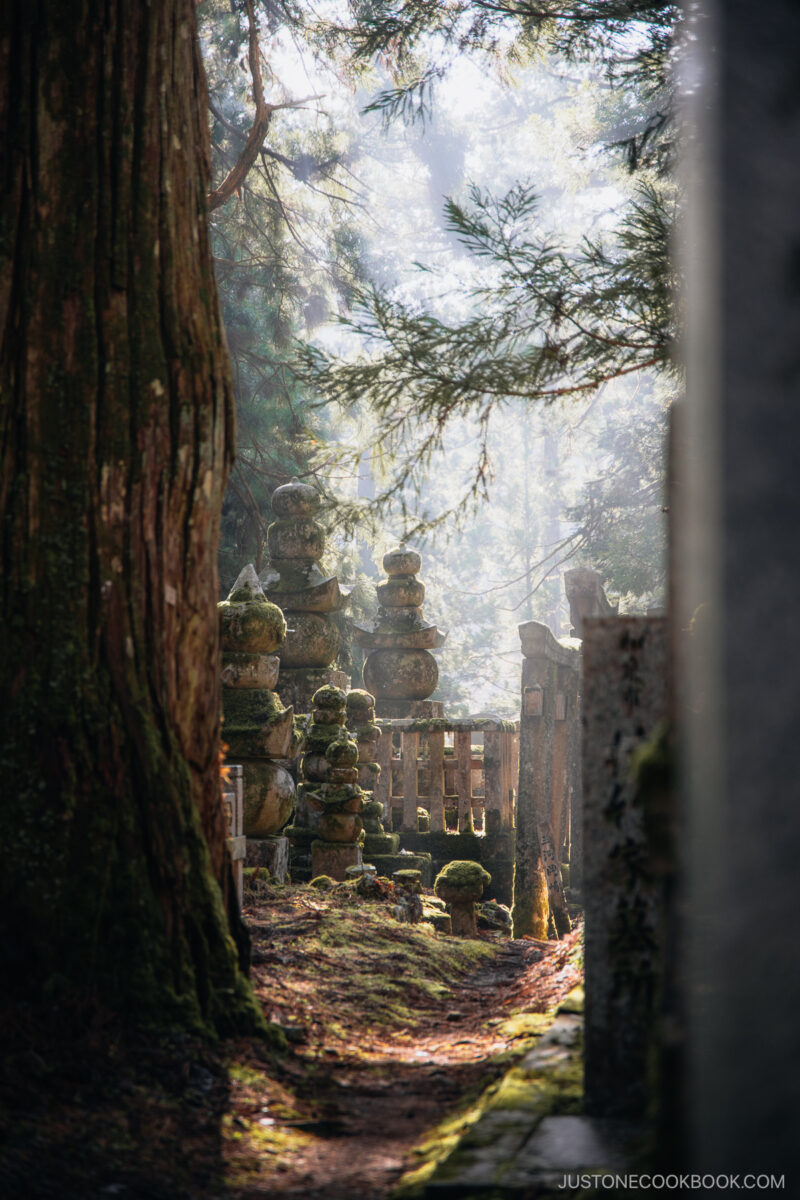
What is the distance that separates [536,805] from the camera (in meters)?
8.09

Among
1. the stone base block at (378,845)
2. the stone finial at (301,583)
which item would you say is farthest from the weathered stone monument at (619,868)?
the stone finial at (301,583)

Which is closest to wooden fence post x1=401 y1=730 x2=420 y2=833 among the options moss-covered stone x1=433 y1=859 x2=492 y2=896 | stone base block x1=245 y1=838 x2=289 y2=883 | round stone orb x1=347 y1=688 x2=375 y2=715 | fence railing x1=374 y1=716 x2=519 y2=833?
fence railing x1=374 y1=716 x2=519 y2=833

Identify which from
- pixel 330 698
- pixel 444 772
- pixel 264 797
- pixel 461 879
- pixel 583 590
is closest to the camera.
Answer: pixel 264 797

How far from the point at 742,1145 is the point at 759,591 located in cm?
64

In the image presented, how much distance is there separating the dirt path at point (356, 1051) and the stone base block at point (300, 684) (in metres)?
3.57

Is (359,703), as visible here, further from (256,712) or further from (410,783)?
(256,712)

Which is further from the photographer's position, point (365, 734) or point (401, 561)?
point (401, 561)

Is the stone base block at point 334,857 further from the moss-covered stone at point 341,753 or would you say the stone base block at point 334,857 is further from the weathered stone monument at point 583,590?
the weathered stone monument at point 583,590

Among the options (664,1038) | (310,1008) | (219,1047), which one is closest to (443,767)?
(310,1008)

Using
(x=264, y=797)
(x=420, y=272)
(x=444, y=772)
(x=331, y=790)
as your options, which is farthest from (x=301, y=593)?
(x=420, y=272)

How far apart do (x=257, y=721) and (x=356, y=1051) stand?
3.43 metres

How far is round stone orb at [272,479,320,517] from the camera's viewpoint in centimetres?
955

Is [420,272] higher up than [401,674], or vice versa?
[420,272]

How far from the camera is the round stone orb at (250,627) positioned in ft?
22.9
